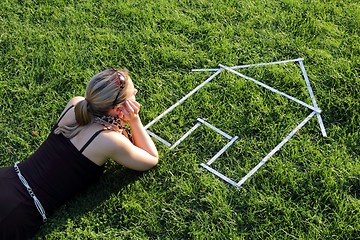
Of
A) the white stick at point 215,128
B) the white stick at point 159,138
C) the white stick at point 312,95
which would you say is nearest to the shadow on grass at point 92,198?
the white stick at point 159,138

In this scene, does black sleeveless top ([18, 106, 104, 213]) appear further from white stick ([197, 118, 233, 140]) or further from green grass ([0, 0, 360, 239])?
white stick ([197, 118, 233, 140])

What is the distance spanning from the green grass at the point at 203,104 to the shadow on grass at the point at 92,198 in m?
0.01

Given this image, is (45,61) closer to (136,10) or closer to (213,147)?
(136,10)

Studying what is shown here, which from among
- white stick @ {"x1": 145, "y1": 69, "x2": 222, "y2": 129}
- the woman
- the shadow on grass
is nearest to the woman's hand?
the woman

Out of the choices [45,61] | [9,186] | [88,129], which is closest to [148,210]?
[88,129]

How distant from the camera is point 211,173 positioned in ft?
15.6

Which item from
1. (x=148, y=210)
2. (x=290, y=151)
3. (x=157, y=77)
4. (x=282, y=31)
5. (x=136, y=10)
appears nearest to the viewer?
(x=148, y=210)

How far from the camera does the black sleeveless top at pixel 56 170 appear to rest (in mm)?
4297

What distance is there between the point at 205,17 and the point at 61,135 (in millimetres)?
3042

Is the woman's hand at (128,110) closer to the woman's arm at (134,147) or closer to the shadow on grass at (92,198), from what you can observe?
the woman's arm at (134,147)

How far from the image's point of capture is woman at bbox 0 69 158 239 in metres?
4.15

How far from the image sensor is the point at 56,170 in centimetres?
430

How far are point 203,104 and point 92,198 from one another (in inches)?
64.7

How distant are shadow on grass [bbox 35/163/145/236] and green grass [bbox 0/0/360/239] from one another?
1 cm
